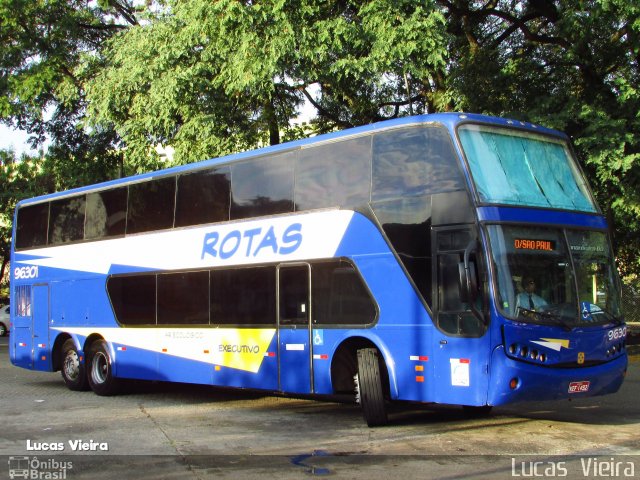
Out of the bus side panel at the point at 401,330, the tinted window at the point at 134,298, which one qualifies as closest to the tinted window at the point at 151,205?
the tinted window at the point at 134,298

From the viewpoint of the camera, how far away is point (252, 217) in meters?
12.7

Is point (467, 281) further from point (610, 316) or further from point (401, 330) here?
point (610, 316)

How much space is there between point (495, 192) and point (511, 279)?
1.09 metres


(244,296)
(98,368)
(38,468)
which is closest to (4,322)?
(98,368)

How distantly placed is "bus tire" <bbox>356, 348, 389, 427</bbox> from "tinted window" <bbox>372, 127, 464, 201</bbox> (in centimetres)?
206

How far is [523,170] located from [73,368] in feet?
33.0

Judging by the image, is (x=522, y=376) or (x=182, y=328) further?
(x=182, y=328)

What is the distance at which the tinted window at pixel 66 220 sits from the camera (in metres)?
16.4

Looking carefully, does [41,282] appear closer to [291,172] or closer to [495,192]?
[291,172]

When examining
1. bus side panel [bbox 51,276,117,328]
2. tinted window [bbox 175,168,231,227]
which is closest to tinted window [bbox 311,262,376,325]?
tinted window [bbox 175,168,231,227]

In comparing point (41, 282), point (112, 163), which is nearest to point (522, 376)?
point (41, 282)

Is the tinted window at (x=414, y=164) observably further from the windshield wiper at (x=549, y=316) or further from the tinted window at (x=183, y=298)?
the tinted window at (x=183, y=298)

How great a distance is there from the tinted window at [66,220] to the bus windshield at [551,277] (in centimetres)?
944

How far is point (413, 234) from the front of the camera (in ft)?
33.9
